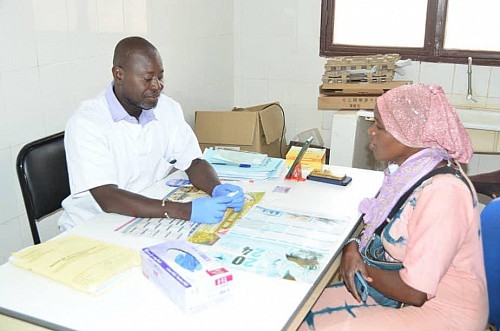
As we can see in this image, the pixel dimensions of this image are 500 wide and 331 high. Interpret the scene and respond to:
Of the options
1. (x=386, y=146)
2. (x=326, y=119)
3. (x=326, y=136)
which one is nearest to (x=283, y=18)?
(x=326, y=119)

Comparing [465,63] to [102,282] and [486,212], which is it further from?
[102,282]

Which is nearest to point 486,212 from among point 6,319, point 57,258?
point 57,258

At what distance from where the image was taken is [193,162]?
2189mm

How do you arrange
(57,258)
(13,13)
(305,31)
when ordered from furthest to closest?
(305,31) < (13,13) < (57,258)

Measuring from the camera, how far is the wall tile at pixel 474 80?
344 centimetres

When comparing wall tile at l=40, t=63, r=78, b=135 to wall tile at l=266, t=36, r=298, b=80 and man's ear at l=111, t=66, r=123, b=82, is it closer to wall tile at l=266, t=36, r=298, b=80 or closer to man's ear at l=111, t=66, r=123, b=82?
man's ear at l=111, t=66, r=123, b=82

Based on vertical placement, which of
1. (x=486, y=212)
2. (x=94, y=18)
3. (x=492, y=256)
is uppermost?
(x=94, y=18)

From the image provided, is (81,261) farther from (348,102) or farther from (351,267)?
(348,102)

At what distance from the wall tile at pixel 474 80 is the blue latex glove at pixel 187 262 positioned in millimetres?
2780

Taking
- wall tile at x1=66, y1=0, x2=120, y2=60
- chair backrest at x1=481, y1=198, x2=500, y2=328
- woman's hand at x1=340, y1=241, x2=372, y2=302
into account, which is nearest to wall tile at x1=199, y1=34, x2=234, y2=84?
wall tile at x1=66, y1=0, x2=120, y2=60

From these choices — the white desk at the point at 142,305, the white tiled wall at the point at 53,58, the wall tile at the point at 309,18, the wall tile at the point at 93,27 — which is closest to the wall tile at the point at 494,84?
the wall tile at the point at 309,18

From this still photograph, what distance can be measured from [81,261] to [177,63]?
2.10 m

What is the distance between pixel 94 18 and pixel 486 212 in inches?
77.1

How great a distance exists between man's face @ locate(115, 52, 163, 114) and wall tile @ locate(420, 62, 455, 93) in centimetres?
221
